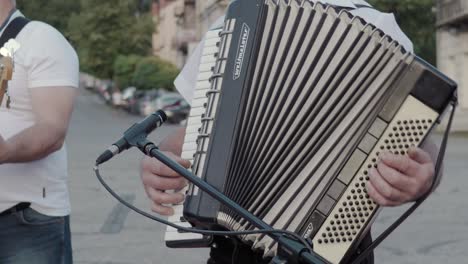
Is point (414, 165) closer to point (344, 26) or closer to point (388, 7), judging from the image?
point (344, 26)

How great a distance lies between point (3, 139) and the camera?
8.48 ft

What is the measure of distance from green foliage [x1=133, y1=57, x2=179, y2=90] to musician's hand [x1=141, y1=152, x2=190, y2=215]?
49352 millimetres

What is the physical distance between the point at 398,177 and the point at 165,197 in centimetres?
61

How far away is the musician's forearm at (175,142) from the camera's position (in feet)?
8.90

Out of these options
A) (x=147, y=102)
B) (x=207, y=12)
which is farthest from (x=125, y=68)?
(x=147, y=102)

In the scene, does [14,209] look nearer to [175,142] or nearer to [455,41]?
[175,142]

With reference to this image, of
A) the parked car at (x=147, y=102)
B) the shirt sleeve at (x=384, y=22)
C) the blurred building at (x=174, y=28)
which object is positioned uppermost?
the shirt sleeve at (x=384, y=22)

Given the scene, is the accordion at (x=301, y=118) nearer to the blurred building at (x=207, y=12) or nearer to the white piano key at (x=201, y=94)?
the white piano key at (x=201, y=94)

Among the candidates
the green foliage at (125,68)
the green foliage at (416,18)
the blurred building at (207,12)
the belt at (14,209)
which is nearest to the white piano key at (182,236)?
the belt at (14,209)

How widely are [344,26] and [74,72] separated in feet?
3.04

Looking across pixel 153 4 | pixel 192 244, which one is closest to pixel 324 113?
pixel 192 244

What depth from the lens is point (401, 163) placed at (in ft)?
7.30

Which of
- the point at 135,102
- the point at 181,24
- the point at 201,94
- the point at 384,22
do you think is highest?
the point at 384,22

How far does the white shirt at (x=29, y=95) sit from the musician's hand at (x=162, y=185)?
0.51 m
